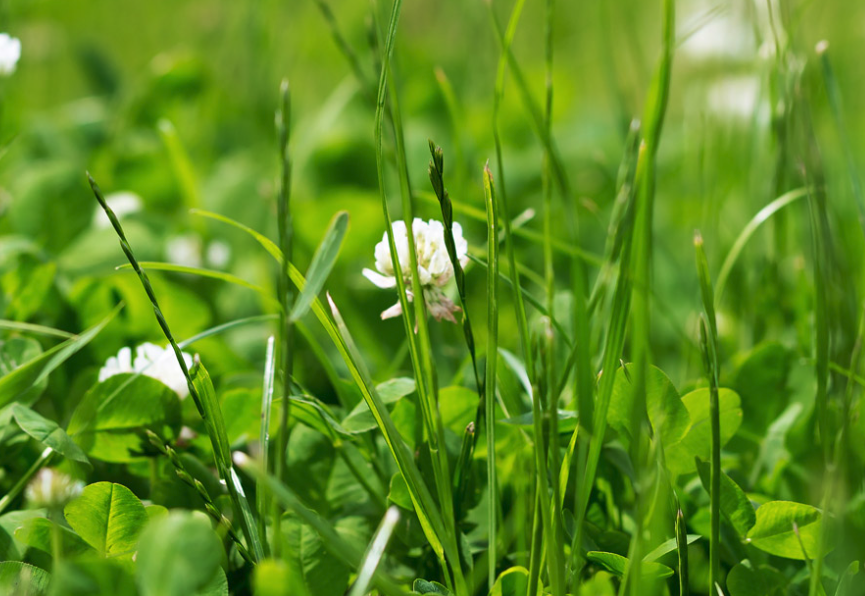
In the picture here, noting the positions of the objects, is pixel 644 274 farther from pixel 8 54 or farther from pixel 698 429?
pixel 8 54

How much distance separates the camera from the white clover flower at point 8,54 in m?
0.77

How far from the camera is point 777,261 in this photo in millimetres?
809

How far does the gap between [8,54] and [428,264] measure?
1.80 ft

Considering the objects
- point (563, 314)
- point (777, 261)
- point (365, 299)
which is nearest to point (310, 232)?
point (365, 299)

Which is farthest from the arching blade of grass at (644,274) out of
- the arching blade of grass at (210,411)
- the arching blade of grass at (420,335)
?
the arching blade of grass at (210,411)

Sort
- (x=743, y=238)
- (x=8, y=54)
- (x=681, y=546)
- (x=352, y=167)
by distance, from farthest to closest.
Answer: (x=352, y=167) → (x=8, y=54) → (x=743, y=238) → (x=681, y=546)

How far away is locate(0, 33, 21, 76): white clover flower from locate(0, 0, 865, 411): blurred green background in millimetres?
112

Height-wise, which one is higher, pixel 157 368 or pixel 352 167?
pixel 352 167

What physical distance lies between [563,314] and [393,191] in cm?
59

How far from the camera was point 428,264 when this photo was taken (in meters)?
0.53

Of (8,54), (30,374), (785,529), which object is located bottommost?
(785,529)

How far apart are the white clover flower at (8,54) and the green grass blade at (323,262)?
20.0 inches

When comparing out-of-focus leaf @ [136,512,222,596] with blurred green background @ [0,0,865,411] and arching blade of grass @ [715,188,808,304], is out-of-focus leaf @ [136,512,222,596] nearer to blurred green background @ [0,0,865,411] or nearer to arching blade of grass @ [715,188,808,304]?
blurred green background @ [0,0,865,411]

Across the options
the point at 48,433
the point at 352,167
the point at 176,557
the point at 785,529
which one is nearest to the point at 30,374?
the point at 48,433
